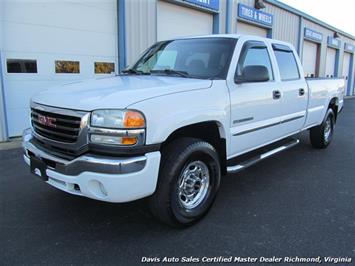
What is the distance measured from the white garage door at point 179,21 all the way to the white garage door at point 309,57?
1001 centimetres

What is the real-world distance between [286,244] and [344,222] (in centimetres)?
88

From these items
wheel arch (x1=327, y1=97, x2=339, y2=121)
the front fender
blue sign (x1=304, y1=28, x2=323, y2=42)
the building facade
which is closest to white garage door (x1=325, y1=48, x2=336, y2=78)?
blue sign (x1=304, y1=28, x2=323, y2=42)

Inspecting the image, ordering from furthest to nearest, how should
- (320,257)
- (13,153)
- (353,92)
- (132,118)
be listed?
(353,92) < (13,153) < (320,257) < (132,118)

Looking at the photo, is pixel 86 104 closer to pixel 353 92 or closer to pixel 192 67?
pixel 192 67

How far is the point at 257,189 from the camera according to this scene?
13.9 ft

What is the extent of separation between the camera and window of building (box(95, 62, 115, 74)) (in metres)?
8.23

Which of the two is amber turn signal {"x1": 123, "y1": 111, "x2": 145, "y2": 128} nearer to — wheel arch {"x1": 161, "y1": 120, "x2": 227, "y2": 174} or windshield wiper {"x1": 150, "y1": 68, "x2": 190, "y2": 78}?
wheel arch {"x1": 161, "y1": 120, "x2": 227, "y2": 174}

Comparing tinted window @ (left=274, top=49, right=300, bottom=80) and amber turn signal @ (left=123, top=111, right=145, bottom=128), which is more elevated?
tinted window @ (left=274, top=49, right=300, bottom=80)

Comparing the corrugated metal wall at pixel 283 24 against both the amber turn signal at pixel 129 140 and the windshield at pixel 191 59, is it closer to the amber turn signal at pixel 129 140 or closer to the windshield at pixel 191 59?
the windshield at pixel 191 59

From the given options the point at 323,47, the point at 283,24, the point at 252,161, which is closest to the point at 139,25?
the point at 252,161

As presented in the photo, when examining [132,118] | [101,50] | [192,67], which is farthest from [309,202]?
[101,50]

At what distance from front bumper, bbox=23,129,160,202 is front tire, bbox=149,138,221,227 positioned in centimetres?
20

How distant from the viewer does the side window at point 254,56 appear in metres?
3.77

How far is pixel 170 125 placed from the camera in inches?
108
